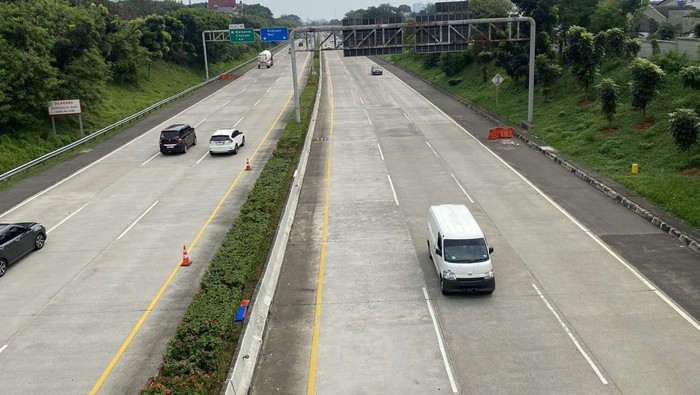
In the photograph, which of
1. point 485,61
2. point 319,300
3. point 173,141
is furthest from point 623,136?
point 485,61

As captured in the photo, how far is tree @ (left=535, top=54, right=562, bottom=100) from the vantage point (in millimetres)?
49594

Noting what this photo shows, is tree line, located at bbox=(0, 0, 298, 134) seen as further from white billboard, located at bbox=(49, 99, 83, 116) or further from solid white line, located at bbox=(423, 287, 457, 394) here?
solid white line, located at bbox=(423, 287, 457, 394)

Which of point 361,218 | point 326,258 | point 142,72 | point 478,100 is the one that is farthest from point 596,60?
point 142,72

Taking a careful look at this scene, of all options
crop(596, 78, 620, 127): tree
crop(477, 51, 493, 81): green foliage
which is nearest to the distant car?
crop(596, 78, 620, 127): tree

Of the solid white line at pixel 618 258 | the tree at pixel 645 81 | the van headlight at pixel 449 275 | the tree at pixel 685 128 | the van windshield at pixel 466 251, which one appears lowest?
the solid white line at pixel 618 258

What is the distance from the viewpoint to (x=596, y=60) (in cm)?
4384

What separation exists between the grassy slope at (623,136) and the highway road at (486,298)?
2200 millimetres

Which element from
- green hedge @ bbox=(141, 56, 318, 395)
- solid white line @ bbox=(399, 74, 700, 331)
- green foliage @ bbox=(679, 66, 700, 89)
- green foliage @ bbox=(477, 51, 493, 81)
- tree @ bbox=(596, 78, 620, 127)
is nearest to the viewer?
green hedge @ bbox=(141, 56, 318, 395)

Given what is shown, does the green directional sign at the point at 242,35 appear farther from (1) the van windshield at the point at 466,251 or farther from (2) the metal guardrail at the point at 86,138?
(1) the van windshield at the point at 466,251

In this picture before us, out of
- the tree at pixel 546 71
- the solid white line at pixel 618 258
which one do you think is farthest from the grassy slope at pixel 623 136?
the solid white line at pixel 618 258

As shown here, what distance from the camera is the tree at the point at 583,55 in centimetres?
4322

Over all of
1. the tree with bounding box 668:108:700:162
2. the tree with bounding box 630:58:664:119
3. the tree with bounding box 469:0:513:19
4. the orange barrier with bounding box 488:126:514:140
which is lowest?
the orange barrier with bounding box 488:126:514:140

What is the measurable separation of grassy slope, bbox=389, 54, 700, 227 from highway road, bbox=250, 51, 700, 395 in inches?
86.6

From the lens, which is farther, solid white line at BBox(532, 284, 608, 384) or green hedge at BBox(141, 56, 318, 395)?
solid white line at BBox(532, 284, 608, 384)
